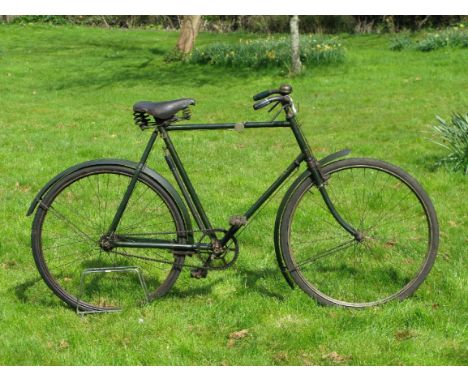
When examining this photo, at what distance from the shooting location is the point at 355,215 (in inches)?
268

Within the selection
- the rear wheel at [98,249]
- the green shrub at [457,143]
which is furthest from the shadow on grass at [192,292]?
the green shrub at [457,143]

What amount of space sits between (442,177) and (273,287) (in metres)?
3.75

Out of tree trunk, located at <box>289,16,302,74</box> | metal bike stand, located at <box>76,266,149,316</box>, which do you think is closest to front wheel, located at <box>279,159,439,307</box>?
metal bike stand, located at <box>76,266,149,316</box>

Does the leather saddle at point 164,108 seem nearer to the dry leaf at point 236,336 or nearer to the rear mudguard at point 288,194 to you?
the rear mudguard at point 288,194

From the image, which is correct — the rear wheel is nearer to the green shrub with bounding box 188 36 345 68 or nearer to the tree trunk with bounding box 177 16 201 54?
the green shrub with bounding box 188 36 345 68

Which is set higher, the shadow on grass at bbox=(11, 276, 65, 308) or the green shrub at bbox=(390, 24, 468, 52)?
the green shrub at bbox=(390, 24, 468, 52)

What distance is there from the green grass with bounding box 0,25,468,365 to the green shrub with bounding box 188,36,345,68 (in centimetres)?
35

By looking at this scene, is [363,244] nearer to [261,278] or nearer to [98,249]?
[261,278]

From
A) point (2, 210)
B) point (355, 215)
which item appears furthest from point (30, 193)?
point (355, 215)

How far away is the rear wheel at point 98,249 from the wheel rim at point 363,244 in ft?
3.44

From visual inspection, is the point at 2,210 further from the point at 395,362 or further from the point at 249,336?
the point at 395,362

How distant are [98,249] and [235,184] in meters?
3.09

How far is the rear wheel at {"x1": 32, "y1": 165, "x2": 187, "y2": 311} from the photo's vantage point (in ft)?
15.5

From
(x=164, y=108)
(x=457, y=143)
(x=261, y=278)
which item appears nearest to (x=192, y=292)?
(x=261, y=278)
